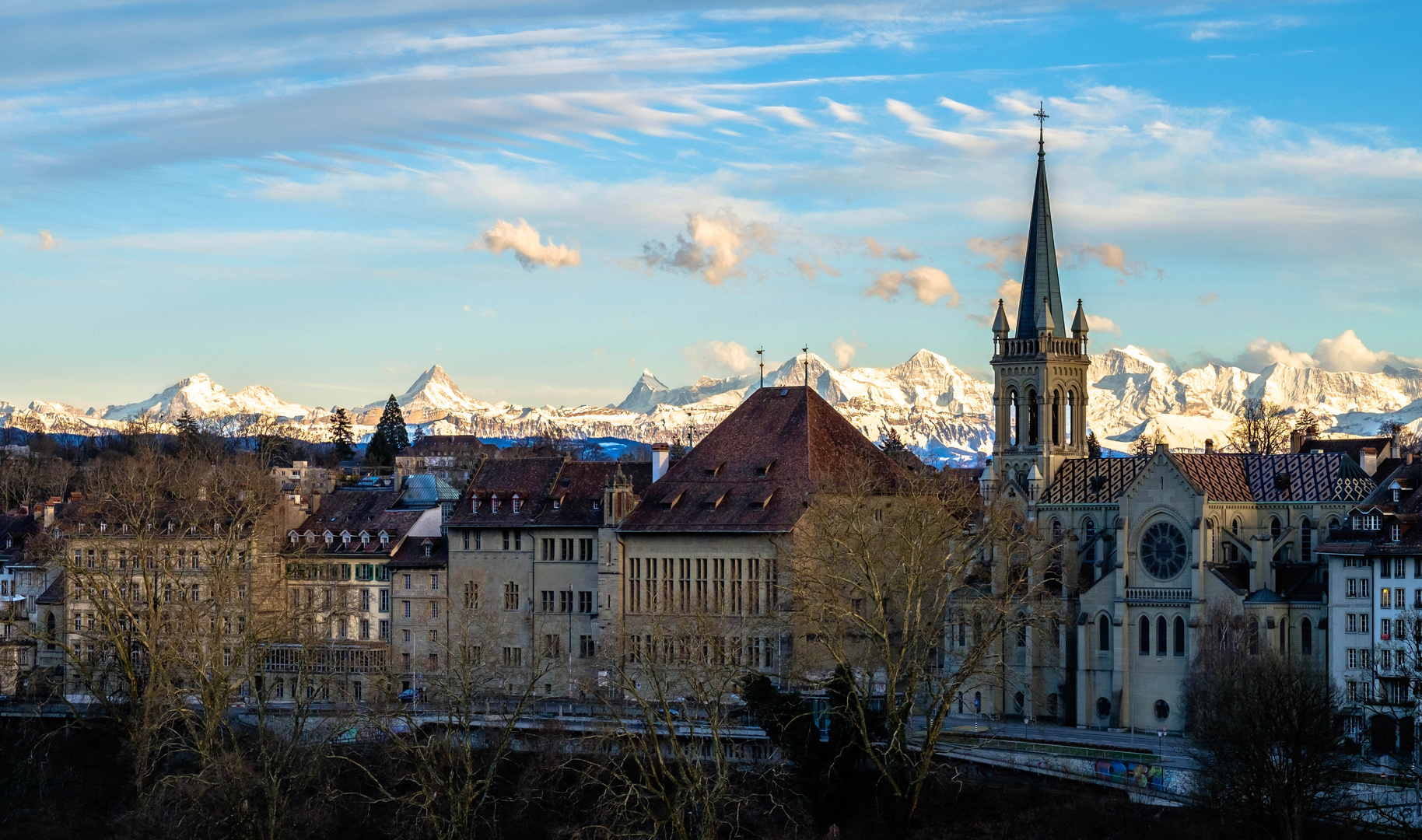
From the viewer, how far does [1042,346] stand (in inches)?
4252

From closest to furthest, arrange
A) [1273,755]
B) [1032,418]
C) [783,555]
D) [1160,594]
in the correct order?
[1273,755] < [783,555] < [1160,594] < [1032,418]

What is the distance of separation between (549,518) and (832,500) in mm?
21000

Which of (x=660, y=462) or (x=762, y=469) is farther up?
(x=660, y=462)

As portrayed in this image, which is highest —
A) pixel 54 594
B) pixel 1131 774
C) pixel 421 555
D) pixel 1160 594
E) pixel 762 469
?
pixel 762 469

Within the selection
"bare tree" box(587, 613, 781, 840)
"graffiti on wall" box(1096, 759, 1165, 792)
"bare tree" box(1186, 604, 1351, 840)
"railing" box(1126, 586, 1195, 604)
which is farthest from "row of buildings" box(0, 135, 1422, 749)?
"bare tree" box(1186, 604, 1351, 840)

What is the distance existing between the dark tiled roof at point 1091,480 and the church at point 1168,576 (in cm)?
13

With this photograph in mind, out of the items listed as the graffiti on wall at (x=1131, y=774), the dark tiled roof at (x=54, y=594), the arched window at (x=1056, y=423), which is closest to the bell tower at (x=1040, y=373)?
the arched window at (x=1056, y=423)

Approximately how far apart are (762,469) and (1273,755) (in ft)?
128

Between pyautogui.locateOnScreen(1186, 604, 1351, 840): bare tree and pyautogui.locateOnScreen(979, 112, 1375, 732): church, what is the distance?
12.8m

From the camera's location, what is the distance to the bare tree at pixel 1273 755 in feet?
231

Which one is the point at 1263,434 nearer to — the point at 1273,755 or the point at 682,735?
the point at 682,735

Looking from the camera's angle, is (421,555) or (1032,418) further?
(421,555)

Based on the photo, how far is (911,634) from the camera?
83500 mm

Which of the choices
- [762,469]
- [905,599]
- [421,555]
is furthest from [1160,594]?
[421,555]
